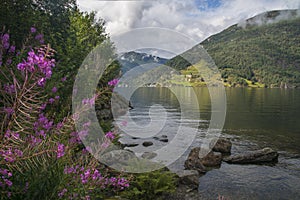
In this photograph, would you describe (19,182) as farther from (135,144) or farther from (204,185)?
(135,144)

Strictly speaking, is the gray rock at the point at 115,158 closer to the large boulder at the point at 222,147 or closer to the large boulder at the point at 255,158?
the large boulder at the point at 255,158

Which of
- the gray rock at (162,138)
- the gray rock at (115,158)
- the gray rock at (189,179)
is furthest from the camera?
the gray rock at (162,138)

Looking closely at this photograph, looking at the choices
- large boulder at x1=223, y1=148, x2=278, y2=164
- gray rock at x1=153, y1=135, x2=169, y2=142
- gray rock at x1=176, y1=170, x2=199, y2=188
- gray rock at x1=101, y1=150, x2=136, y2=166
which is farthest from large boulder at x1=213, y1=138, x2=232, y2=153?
gray rock at x1=101, y1=150, x2=136, y2=166

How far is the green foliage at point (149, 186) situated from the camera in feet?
30.9

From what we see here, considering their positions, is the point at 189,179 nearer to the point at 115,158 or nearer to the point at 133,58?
the point at 115,158

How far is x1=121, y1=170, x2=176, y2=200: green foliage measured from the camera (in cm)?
941

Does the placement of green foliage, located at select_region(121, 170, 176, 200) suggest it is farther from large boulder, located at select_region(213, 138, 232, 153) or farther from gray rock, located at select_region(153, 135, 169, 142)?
gray rock, located at select_region(153, 135, 169, 142)

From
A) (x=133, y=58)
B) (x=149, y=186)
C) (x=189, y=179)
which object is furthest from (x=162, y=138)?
(x=149, y=186)

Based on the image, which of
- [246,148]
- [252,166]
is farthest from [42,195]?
[246,148]

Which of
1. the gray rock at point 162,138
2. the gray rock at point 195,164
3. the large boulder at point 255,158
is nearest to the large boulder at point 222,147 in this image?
the large boulder at point 255,158

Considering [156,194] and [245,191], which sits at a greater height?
[156,194]

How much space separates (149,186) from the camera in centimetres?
984

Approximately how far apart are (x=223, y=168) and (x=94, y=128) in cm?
1016

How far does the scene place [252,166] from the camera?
676 inches
